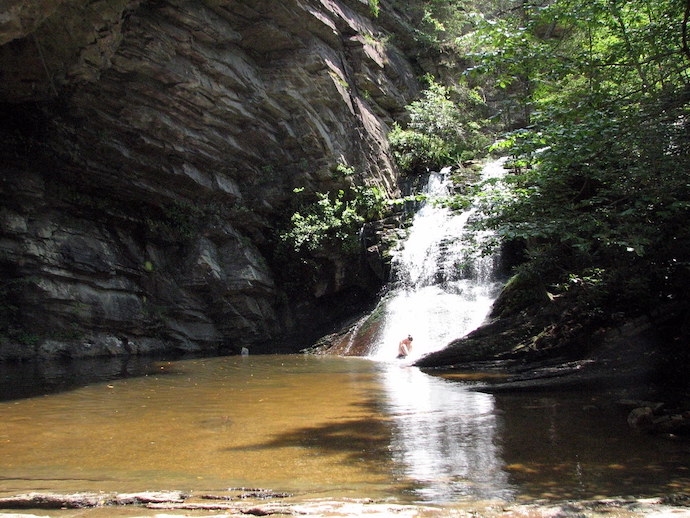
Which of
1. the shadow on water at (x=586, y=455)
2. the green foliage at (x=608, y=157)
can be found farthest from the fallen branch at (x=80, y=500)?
the green foliage at (x=608, y=157)

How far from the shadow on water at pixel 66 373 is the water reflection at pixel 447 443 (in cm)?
510

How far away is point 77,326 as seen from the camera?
1354 centimetres

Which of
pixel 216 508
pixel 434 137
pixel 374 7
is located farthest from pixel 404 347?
pixel 374 7

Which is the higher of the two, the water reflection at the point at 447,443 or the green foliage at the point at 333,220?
the green foliage at the point at 333,220

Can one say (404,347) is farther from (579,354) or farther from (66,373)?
(66,373)

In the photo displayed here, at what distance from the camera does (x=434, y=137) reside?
67.0 ft

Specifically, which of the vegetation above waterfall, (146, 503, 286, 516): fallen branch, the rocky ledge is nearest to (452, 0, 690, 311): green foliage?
the vegetation above waterfall

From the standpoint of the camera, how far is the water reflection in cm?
316

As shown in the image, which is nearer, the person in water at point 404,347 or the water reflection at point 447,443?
the water reflection at point 447,443

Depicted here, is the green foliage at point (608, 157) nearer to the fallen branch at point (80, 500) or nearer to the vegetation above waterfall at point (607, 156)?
the vegetation above waterfall at point (607, 156)

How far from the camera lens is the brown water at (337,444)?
10.7 feet

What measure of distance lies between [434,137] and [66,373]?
1543 centimetres

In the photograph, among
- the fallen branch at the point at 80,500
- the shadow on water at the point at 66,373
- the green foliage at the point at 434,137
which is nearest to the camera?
the fallen branch at the point at 80,500

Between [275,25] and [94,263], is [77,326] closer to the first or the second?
[94,263]
